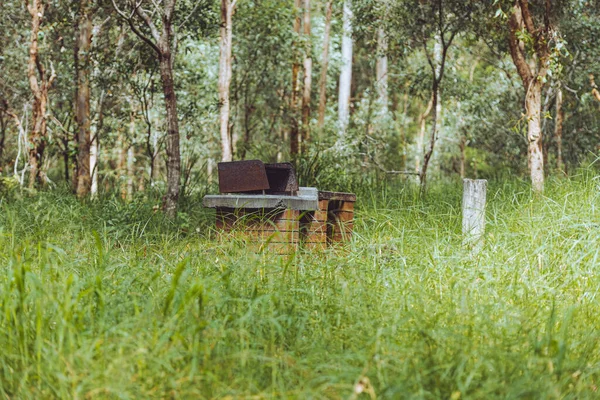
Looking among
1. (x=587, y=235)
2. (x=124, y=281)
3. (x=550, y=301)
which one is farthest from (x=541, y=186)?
(x=124, y=281)

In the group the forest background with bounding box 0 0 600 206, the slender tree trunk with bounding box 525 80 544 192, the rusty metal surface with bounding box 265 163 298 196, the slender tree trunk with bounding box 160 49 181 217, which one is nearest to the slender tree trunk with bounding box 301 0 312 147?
the forest background with bounding box 0 0 600 206

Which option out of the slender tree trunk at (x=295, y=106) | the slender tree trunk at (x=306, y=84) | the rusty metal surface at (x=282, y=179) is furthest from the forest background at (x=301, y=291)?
the slender tree trunk at (x=306, y=84)

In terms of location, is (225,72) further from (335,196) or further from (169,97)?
(335,196)

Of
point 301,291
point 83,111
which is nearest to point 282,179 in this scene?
point 301,291

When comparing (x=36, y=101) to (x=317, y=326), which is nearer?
(x=317, y=326)

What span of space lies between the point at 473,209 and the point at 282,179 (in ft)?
6.67

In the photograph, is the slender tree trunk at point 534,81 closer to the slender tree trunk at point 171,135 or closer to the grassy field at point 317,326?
the grassy field at point 317,326

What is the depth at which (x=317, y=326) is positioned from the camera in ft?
12.8

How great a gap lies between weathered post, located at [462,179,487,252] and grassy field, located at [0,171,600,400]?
20 cm

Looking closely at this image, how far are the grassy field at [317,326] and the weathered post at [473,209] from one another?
199 mm

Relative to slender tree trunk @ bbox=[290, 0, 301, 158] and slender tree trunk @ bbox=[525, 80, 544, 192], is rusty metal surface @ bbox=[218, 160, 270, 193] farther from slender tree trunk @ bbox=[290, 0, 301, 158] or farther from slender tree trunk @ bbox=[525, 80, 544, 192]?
slender tree trunk @ bbox=[290, 0, 301, 158]

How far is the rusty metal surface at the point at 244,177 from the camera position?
6874 mm

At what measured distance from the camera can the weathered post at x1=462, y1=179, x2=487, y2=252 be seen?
600 centimetres

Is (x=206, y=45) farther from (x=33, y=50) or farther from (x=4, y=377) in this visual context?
(x=4, y=377)
